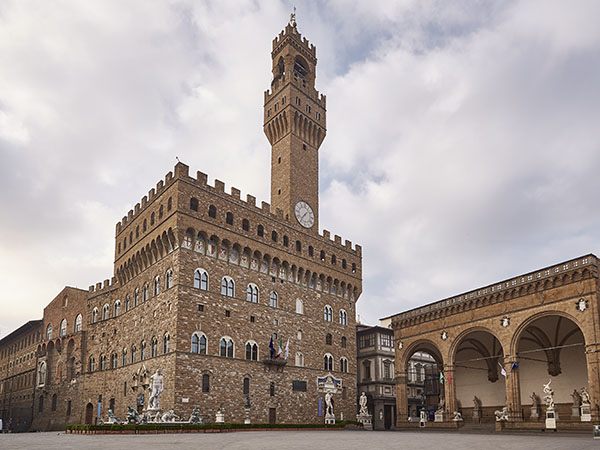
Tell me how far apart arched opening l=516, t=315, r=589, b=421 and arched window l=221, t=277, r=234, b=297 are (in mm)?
21504

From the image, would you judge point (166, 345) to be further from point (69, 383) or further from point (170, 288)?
point (69, 383)

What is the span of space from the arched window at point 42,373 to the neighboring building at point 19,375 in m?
2.25

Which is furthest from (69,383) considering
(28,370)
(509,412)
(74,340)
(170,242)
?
(509,412)

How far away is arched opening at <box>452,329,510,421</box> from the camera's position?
45719mm

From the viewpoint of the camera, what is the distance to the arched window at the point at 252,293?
43.5 meters

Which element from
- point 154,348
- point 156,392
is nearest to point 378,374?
point 154,348

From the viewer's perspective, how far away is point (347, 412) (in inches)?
1950

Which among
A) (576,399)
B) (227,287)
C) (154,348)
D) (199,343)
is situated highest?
(227,287)

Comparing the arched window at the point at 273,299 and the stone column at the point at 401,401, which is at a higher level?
the arched window at the point at 273,299

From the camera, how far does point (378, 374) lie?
188ft

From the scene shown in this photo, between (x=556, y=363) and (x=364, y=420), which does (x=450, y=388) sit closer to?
(x=556, y=363)

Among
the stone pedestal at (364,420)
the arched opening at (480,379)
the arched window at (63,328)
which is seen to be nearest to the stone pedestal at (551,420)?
the arched opening at (480,379)

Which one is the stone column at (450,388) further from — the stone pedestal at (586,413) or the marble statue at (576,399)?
the stone pedestal at (586,413)

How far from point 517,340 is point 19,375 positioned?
60.6 metres
